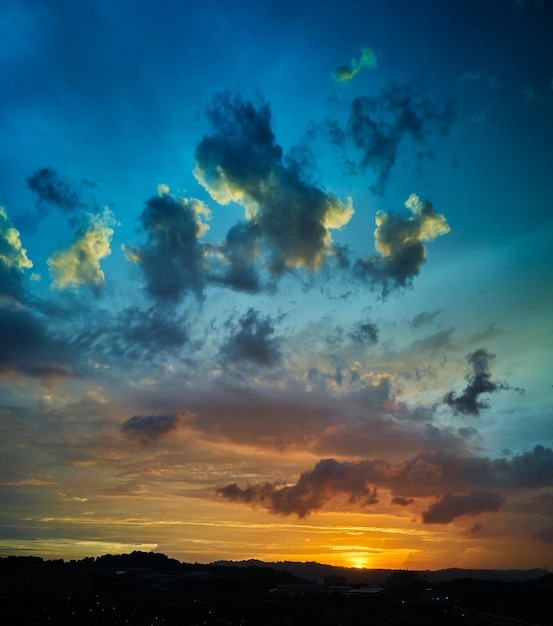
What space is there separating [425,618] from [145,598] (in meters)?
82.2

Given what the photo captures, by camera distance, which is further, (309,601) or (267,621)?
(309,601)

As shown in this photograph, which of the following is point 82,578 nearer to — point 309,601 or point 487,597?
point 309,601

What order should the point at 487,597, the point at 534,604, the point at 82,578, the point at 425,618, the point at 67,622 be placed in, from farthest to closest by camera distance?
1. the point at 487,597
2. the point at 82,578
3. the point at 534,604
4. the point at 425,618
5. the point at 67,622

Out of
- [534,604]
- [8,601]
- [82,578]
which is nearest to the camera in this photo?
[8,601]

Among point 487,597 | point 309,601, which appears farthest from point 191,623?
point 487,597

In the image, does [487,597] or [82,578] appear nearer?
[82,578]

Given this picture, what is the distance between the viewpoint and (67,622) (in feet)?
373

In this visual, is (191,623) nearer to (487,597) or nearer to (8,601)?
(8,601)

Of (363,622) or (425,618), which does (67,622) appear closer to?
(363,622)

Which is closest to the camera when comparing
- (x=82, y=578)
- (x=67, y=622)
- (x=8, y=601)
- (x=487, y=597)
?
(x=67, y=622)

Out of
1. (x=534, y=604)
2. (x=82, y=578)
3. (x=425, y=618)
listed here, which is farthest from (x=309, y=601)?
(x=82, y=578)

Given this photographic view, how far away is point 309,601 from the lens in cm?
15688

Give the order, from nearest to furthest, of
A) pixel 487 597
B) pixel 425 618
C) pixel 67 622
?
pixel 67 622 → pixel 425 618 → pixel 487 597

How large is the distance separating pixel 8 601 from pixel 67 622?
4282 cm
